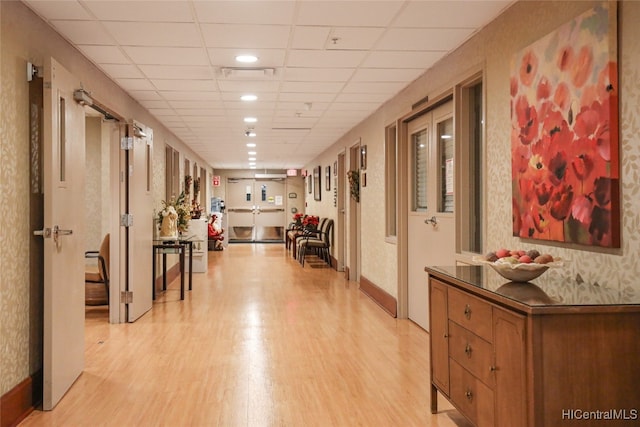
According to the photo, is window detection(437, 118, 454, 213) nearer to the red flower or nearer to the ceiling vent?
the red flower

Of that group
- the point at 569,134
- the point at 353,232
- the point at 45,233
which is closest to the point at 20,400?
the point at 45,233

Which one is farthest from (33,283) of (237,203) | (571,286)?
(237,203)

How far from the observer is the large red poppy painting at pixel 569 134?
241cm

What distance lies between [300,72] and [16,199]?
2.67 metres

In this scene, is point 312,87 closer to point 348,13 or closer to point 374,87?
point 374,87

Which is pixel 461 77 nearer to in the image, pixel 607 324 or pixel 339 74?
pixel 339 74

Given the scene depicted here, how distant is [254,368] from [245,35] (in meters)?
2.50

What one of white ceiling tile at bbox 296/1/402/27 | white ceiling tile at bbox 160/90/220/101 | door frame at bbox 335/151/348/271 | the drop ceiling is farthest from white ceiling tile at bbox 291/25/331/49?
door frame at bbox 335/151/348/271

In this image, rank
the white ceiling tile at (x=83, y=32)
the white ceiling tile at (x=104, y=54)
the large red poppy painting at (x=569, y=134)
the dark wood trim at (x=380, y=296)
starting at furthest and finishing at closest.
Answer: the dark wood trim at (x=380, y=296) < the white ceiling tile at (x=104, y=54) < the white ceiling tile at (x=83, y=32) < the large red poppy painting at (x=569, y=134)

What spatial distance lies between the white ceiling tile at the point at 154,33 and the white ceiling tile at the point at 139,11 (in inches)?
3.5

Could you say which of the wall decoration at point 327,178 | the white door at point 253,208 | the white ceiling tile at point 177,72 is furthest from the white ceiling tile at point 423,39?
the white door at point 253,208

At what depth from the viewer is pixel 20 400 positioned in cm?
313

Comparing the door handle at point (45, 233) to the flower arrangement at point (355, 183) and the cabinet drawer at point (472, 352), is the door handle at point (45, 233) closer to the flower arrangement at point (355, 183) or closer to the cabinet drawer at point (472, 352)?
the cabinet drawer at point (472, 352)

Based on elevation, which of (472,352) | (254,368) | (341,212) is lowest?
(254,368)
